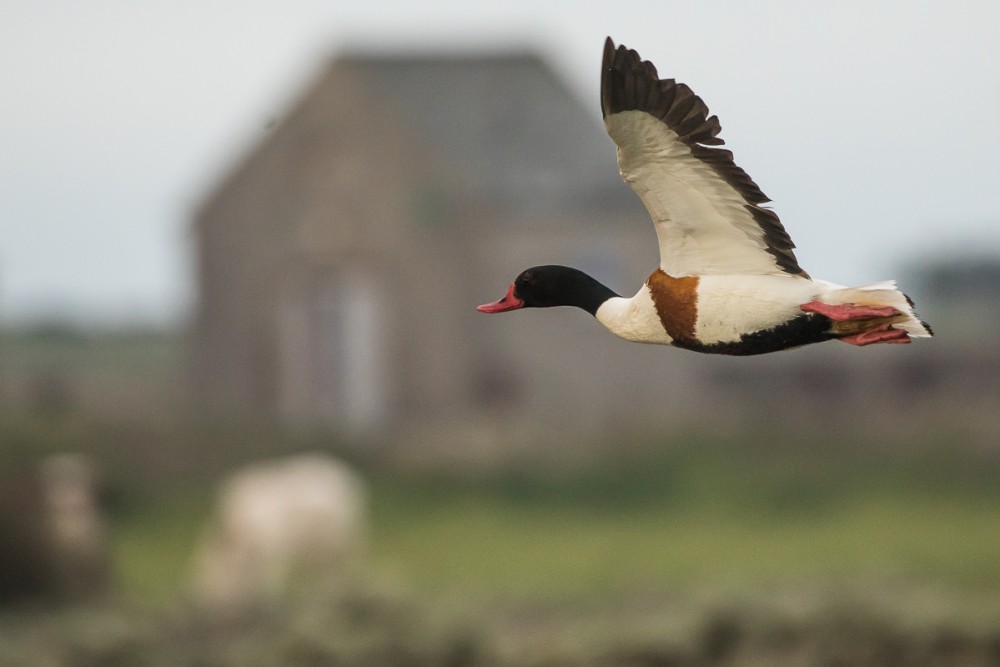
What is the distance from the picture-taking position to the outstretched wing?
3602mm

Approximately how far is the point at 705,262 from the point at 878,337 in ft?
1.41

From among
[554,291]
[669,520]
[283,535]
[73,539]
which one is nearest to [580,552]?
[669,520]

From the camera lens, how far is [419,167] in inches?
1103

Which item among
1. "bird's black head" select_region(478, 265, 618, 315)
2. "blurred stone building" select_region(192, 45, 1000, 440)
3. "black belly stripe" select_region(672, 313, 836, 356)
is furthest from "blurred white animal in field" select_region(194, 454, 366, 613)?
"black belly stripe" select_region(672, 313, 836, 356)

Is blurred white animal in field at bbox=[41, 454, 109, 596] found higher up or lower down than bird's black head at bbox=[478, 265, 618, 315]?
lower down

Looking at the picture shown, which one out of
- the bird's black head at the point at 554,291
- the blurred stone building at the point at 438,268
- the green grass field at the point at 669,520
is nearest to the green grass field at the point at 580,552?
the green grass field at the point at 669,520

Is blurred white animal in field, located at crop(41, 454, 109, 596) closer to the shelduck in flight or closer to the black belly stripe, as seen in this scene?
the shelduck in flight

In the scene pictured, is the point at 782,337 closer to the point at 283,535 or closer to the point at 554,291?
the point at 554,291

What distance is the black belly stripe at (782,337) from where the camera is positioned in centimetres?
347

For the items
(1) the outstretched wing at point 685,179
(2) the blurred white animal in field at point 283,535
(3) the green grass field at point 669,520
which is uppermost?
(1) the outstretched wing at point 685,179

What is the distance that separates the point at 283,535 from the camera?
704 inches

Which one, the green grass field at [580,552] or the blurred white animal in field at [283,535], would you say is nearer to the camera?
the green grass field at [580,552]

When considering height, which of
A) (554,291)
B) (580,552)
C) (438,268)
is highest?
(438,268)

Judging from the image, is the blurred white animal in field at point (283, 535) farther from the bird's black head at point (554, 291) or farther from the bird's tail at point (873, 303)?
the bird's tail at point (873, 303)
